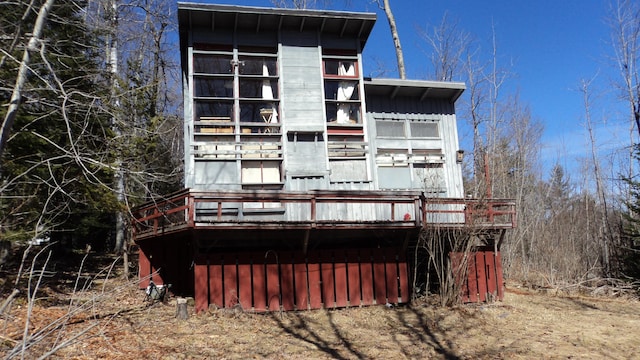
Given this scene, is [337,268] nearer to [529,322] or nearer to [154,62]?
[529,322]

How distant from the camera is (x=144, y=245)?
40.6 feet

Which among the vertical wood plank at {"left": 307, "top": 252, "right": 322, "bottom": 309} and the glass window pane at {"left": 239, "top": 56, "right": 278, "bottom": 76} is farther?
the glass window pane at {"left": 239, "top": 56, "right": 278, "bottom": 76}

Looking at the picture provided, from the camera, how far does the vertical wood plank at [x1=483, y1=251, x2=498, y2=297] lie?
1170 centimetres

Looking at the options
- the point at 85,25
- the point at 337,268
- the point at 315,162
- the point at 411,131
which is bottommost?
the point at 337,268

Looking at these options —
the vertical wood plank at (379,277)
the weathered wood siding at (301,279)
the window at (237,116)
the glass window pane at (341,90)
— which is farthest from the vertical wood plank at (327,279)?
the glass window pane at (341,90)

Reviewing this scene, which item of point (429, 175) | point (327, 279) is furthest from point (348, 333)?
point (429, 175)

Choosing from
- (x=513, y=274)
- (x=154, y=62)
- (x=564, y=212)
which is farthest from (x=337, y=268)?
(x=564, y=212)

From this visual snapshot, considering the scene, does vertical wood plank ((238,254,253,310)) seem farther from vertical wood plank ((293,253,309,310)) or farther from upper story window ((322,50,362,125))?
upper story window ((322,50,362,125))

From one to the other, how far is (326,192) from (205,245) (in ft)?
9.68

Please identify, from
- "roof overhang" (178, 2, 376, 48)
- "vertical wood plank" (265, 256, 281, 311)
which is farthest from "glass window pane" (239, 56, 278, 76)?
"vertical wood plank" (265, 256, 281, 311)

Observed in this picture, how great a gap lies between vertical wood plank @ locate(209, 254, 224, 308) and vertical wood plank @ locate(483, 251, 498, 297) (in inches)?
264

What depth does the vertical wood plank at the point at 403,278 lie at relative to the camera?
1105 cm

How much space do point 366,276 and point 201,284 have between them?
150 inches

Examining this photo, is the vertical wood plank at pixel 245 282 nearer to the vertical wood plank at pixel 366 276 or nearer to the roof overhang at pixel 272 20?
the vertical wood plank at pixel 366 276
